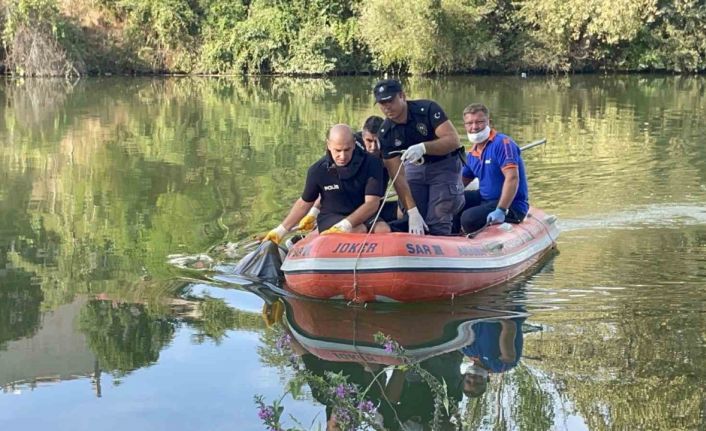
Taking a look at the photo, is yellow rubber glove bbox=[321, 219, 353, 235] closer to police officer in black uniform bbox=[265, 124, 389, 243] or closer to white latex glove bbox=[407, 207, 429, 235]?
police officer in black uniform bbox=[265, 124, 389, 243]

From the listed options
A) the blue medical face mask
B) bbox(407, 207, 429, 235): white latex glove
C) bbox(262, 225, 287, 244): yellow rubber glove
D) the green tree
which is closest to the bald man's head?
bbox(407, 207, 429, 235): white latex glove

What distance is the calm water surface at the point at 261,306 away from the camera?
4.94m

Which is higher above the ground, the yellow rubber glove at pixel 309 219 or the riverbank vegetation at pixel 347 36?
the riverbank vegetation at pixel 347 36

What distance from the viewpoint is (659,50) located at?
34844 mm

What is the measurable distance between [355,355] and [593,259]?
3.12 meters

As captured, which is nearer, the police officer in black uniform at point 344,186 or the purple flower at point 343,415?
the purple flower at point 343,415

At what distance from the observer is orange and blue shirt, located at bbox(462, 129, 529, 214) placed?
24.8ft

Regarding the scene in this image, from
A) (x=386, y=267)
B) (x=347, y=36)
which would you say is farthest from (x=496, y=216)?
(x=347, y=36)

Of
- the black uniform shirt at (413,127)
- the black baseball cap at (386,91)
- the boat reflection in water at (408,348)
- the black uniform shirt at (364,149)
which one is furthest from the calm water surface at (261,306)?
the black baseball cap at (386,91)

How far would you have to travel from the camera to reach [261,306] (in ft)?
22.5

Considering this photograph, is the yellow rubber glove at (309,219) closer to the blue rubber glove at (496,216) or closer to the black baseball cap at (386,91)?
the black baseball cap at (386,91)

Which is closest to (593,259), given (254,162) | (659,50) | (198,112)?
(254,162)

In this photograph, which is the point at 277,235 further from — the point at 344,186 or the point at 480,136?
the point at 480,136

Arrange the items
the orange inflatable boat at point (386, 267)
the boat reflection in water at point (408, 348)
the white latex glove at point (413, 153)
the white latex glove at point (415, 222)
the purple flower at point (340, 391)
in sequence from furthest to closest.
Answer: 1. the white latex glove at point (415, 222)
2. the white latex glove at point (413, 153)
3. the orange inflatable boat at point (386, 267)
4. the boat reflection in water at point (408, 348)
5. the purple flower at point (340, 391)
